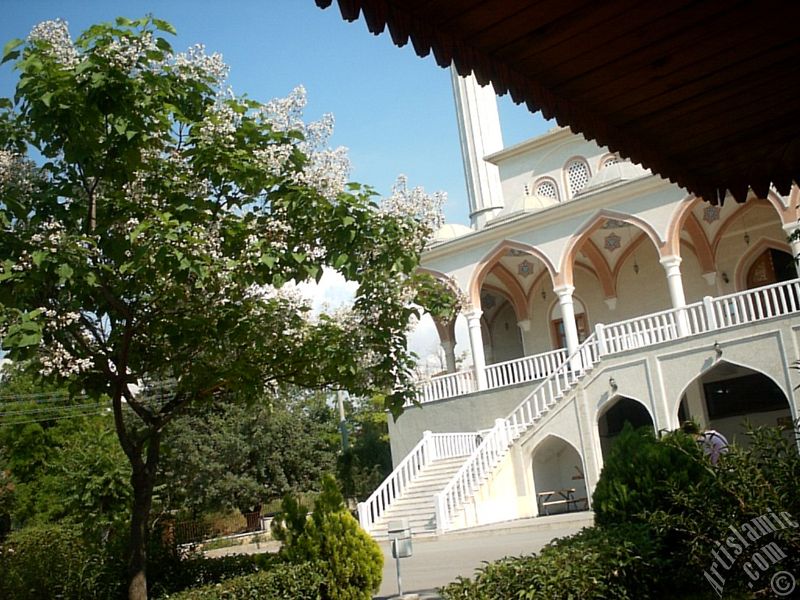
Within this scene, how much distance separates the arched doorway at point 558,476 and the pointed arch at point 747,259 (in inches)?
253

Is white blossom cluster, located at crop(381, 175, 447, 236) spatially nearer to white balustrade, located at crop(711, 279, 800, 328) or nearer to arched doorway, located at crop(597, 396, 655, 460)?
white balustrade, located at crop(711, 279, 800, 328)

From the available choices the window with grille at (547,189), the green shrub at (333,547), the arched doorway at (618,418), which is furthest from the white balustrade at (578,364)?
the green shrub at (333,547)

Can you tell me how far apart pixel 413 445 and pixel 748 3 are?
21.6 meters

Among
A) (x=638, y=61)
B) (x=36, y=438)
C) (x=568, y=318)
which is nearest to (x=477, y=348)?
(x=568, y=318)

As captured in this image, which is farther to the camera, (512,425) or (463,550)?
(512,425)

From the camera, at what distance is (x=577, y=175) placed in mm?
26266

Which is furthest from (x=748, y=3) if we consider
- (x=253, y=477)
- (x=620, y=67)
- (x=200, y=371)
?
(x=253, y=477)

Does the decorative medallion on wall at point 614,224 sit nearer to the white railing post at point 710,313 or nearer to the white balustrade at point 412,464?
the white railing post at point 710,313

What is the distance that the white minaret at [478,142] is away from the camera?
28.7m

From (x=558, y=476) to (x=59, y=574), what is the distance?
1586 centimetres

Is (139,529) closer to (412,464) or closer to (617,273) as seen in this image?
(412,464)

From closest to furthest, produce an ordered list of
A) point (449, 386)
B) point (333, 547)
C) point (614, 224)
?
point (333, 547) < point (614, 224) < point (449, 386)

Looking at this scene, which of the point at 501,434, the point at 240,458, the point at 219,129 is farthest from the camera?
the point at 240,458

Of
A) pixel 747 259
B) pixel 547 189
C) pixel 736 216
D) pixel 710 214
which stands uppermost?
pixel 547 189
